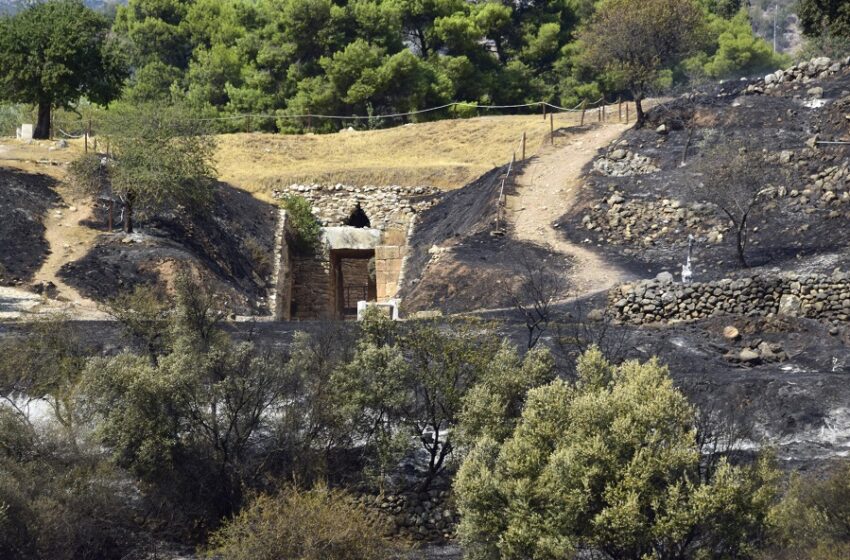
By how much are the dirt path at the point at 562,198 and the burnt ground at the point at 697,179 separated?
59 cm

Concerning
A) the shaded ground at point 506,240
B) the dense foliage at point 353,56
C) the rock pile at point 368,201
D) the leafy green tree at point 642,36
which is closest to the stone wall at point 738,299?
the shaded ground at point 506,240

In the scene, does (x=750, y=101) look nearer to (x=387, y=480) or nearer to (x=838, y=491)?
(x=387, y=480)

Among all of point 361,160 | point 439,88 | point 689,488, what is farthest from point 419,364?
point 439,88

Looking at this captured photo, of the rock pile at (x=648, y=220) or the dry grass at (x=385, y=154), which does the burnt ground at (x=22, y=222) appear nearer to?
the dry grass at (x=385, y=154)

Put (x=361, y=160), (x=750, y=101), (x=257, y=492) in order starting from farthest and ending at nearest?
1. (x=361, y=160)
2. (x=750, y=101)
3. (x=257, y=492)

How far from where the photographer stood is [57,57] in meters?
46.9

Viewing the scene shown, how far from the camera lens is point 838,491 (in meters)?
18.5

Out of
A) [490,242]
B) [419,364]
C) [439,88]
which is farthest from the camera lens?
[439,88]

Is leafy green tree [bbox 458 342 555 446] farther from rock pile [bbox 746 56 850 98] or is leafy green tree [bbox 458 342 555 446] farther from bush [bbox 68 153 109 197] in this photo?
rock pile [bbox 746 56 850 98]

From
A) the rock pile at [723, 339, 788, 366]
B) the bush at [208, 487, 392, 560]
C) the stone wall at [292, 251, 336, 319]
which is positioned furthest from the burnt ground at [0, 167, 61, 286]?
the rock pile at [723, 339, 788, 366]

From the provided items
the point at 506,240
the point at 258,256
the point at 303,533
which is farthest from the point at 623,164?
the point at 303,533

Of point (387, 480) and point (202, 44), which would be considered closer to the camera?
point (387, 480)

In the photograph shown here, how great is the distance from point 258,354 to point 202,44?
4855 centimetres

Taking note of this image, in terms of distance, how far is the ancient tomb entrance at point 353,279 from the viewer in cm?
5203
